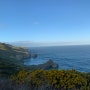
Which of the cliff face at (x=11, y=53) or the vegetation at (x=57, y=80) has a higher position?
the vegetation at (x=57, y=80)

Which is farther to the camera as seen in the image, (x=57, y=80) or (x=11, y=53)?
(x=11, y=53)

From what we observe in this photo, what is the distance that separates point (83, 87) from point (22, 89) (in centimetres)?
256

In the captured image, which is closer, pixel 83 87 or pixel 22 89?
pixel 22 89

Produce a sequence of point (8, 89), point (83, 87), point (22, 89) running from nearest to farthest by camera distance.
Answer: point (22, 89) → point (8, 89) → point (83, 87)

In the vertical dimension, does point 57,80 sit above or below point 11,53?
above

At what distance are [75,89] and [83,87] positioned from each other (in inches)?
23.3

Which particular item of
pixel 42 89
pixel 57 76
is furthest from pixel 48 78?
pixel 42 89

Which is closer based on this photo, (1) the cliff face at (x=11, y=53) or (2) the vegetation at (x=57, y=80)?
(2) the vegetation at (x=57, y=80)

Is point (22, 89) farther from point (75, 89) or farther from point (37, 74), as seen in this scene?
point (37, 74)

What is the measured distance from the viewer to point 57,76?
10008 mm

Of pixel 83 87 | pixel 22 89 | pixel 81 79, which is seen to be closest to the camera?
pixel 22 89

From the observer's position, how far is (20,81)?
1022 centimetres

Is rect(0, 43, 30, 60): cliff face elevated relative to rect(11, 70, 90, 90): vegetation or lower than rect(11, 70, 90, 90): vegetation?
lower

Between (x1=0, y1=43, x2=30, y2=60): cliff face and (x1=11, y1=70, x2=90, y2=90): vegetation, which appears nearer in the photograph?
(x1=11, y1=70, x2=90, y2=90): vegetation
